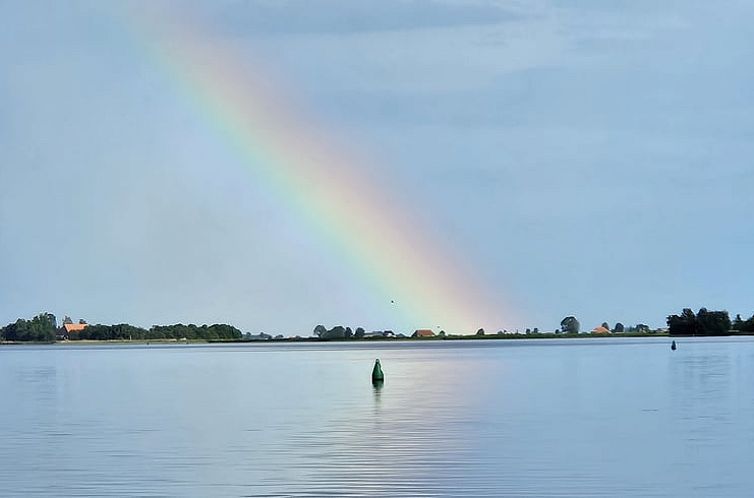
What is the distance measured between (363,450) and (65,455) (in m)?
9.10

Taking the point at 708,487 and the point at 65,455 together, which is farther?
the point at 65,455

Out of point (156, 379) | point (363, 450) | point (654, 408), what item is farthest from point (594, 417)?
point (156, 379)

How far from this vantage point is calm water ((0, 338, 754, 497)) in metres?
29.8

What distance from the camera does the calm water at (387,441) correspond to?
29.8 metres

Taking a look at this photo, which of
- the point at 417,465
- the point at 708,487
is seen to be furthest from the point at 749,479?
the point at 417,465

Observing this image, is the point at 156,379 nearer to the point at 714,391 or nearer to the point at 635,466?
the point at 714,391

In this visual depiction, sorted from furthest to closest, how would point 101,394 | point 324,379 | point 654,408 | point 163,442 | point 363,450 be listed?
point 324,379 < point 101,394 < point 654,408 < point 163,442 < point 363,450

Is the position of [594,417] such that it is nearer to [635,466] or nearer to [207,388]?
[635,466]

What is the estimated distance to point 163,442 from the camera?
4028cm

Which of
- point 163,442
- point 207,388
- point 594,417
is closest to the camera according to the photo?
point 163,442

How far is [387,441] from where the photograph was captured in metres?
39.0

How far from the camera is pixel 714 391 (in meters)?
62.8

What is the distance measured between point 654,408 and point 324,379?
3883 cm

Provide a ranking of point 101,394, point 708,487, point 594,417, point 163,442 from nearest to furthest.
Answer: point 708,487 → point 163,442 → point 594,417 → point 101,394
